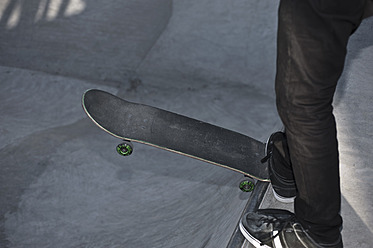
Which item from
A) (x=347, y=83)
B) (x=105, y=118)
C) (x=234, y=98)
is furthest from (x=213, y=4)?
(x=105, y=118)

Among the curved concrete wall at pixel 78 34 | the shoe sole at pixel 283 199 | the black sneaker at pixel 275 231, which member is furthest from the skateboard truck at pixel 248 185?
the curved concrete wall at pixel 78 34

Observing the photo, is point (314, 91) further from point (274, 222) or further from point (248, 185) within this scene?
point (248, 185)

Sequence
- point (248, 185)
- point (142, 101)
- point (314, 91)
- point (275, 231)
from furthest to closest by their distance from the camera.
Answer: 1. point (142, 101)
2. point (248, 185)
3. point (275, 231)
4. point (314, 91)

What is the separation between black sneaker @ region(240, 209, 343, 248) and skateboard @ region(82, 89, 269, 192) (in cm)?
38

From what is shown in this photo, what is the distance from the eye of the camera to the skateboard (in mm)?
2080

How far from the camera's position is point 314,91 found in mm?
1051

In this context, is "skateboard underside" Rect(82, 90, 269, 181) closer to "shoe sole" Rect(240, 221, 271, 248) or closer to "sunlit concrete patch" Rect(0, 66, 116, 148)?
"shoe sole" Rect(240, 221, 271, 248)

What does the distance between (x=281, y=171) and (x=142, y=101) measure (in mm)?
1861

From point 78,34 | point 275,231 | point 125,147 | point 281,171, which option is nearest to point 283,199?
point 281,171

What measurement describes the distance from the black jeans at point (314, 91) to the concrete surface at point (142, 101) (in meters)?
0.53

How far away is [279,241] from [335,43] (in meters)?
0.81

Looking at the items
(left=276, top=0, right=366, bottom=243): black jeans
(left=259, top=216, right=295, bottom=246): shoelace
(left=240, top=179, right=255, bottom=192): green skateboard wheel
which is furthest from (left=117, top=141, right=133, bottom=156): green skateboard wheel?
(left=276, top=0, right=366, bottom=243): black jeans

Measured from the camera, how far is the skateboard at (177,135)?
2080 mm

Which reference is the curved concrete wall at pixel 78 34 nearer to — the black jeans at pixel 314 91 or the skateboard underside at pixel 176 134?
the skateboard underside at pixel 176 134
